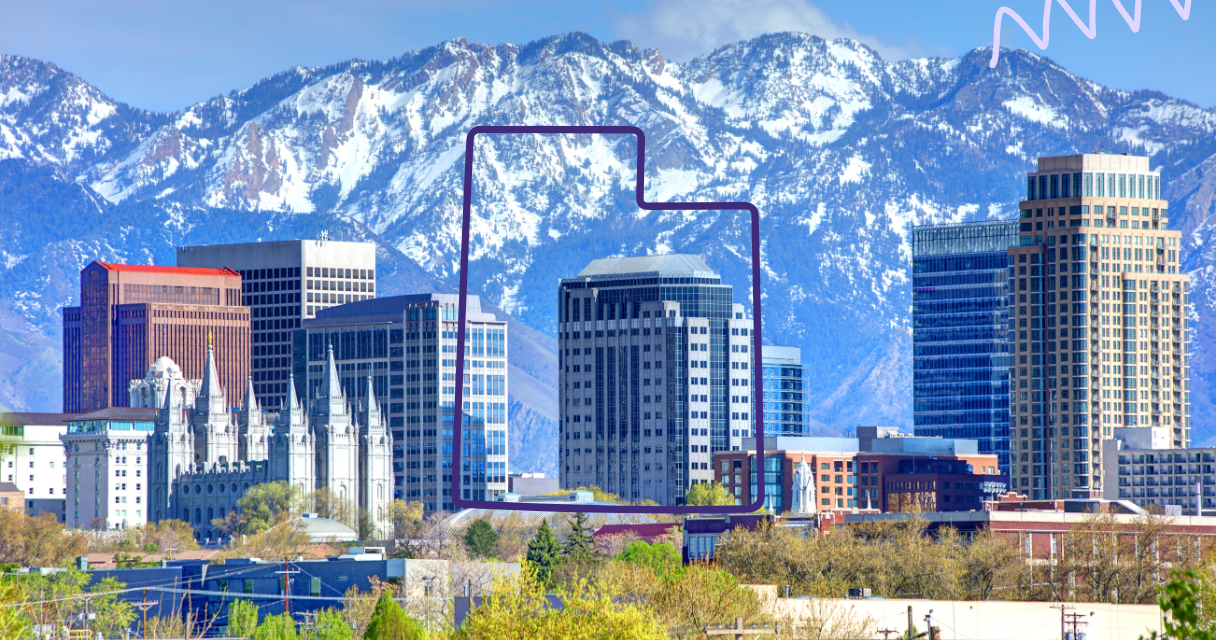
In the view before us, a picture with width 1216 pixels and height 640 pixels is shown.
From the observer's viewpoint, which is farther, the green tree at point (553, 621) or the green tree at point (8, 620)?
the green tree at point (553, 621)

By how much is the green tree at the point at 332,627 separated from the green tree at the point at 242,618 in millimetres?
5320

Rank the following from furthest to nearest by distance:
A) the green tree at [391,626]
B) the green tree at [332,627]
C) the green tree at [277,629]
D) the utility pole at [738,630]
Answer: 1. the green tree at [277,629]
2. the green tree at [332,627]
3. the green tree at [391,626]
4. the utility pole at [738,630]

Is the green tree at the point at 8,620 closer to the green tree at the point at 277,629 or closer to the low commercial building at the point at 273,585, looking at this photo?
the green tree at the point at 277,629

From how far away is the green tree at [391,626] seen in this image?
379 feet

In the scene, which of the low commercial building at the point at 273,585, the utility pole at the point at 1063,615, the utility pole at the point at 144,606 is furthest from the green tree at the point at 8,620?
the low commercial building at the point at 273,585

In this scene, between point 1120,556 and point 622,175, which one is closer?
point 622,175

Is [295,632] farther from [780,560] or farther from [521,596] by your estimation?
[521,596]

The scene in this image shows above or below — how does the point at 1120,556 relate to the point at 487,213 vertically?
below

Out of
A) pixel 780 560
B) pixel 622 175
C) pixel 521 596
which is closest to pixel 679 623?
pixel 521 596

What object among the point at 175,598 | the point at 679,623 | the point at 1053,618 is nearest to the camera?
the point at 679,623

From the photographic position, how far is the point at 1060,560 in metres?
167

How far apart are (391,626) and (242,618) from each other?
43479mm

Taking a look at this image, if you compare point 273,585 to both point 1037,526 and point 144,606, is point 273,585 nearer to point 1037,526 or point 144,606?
point 144,606

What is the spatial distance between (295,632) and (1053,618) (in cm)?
5431
